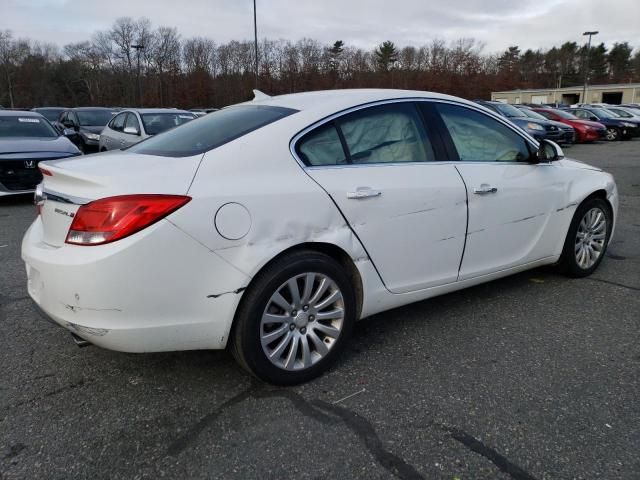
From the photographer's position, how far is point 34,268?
100 inches

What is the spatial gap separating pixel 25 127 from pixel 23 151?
1395 millimetres

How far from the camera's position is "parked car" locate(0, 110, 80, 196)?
25.8 ft

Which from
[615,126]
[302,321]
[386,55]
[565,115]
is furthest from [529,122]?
[386,55]

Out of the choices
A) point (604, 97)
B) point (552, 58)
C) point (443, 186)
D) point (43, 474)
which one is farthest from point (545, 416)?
point (552, 58)

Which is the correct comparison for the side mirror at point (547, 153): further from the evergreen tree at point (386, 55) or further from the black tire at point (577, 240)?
the evergreen tree at point (386, 55)

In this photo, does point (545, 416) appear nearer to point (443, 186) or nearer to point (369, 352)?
point (369, 352)

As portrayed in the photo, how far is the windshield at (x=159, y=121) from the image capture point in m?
10.4

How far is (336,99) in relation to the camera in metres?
3.01

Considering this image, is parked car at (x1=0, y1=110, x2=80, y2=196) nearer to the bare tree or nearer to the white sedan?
the white sedan

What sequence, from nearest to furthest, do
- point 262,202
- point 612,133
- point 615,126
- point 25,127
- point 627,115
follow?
point 262,202, point 25,127, point 615,126, point 612,133, point 627,115

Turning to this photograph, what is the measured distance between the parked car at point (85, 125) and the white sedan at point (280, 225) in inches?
452

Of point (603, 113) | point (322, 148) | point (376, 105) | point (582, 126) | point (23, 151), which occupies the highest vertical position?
point (376, 105)

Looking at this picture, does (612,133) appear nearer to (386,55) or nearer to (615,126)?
(615,126)

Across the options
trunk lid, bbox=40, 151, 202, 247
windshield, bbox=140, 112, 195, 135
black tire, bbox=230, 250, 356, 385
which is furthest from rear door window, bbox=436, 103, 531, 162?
windshield, bbox=140, 112, 195, 135
